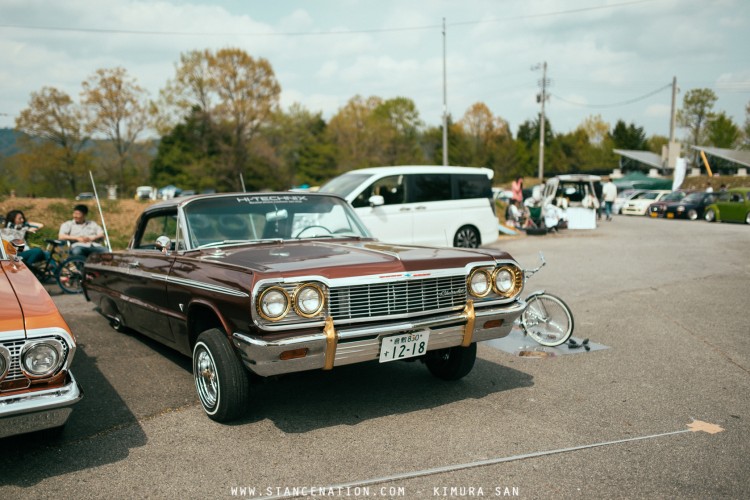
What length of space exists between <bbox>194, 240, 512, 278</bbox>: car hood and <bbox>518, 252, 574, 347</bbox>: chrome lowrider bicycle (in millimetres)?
1966

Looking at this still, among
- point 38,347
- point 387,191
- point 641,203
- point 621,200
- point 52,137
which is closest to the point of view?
point 38,347

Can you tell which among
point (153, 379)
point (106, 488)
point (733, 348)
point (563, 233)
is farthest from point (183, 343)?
point (563, 233)

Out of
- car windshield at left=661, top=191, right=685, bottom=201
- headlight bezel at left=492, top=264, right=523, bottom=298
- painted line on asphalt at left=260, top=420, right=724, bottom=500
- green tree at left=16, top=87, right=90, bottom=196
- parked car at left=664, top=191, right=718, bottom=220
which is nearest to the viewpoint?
painted line on asphalt at left=260, top=420, right=724, bottom=500

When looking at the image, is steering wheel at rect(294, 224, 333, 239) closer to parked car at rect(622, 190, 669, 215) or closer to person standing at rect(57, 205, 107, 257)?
person standing at rect(57, 205, 107, 257)

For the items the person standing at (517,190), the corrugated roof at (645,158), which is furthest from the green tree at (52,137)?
the corrugated roof at (645,158)

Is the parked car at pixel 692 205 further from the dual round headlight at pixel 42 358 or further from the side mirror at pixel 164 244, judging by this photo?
the dual round headlight at pixel 42 358

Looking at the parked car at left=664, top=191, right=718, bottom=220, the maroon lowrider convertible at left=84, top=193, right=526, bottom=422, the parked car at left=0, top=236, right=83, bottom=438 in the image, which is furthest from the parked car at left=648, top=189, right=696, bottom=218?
the parked car at left=0, top=236, right=83, bottom=438

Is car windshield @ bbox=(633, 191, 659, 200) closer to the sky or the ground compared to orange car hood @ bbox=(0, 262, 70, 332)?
closer to the ground

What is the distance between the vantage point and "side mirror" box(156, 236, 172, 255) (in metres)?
5.17

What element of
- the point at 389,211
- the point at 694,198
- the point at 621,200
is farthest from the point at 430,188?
the point at 621,200

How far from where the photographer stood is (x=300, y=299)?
3.85m

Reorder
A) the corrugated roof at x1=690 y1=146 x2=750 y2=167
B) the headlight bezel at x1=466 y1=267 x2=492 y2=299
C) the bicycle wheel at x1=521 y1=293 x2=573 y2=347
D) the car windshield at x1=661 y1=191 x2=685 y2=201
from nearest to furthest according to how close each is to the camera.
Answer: the headlight bezel at x1=466 y1=267 x2=492 y2=299 → the bicycle wheel at x1=521 y1=293 x2=573 y2=347 → the car windshield at x1=661 y1=191 x2=685 y2=201 → the corrugated roof at x1=690 y1=146 x2=750 y2=167

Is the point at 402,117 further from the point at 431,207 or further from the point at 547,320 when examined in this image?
the point at 547,320

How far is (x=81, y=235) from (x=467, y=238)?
26.0 feet
